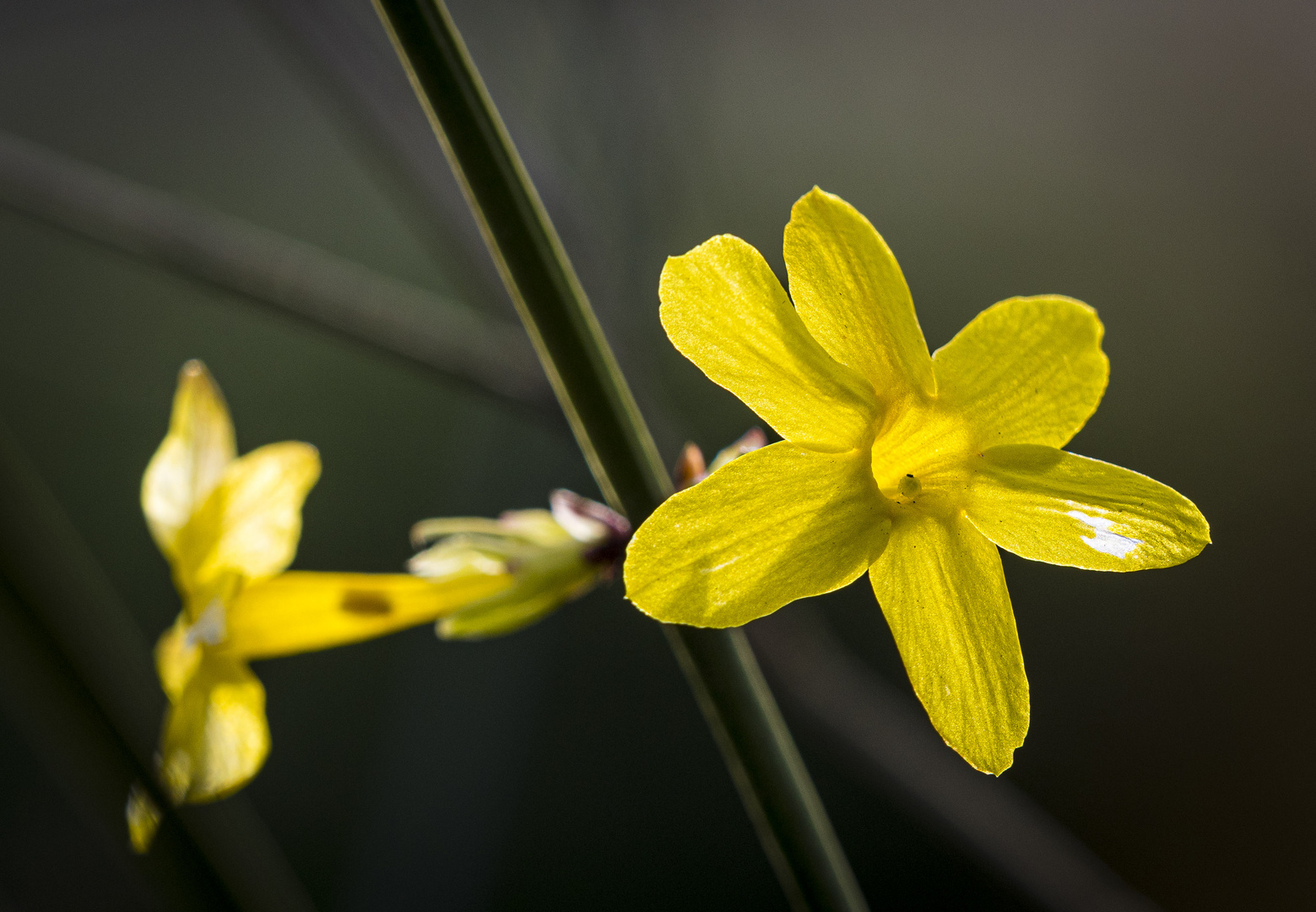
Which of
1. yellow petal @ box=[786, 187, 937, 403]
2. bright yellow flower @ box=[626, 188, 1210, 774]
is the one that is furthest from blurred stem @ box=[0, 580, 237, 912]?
yellow petal @ box=[786, 187, 937, 403]

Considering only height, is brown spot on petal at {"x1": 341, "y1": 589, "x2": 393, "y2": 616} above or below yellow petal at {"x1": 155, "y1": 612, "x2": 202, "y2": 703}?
below

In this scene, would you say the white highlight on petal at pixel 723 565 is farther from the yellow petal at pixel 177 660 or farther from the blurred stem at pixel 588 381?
the yellow petal at pixel 177 660

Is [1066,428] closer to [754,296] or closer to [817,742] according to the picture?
[754,296]

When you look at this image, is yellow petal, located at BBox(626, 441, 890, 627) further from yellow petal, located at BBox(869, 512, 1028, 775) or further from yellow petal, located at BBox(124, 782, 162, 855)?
yellow petal, located at BBox(124, 782, 162, 855)

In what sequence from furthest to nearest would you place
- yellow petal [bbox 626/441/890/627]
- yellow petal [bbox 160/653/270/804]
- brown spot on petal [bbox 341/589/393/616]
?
brown spot on petal [bbox 341/589/393/616], yellow petal [bbox 160/653/270/804], yellow petal [bbox 626/441/890/627]

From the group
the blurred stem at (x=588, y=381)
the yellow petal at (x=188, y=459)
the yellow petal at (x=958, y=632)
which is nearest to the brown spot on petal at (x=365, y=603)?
the yellow petal at (x=188, y=459)
